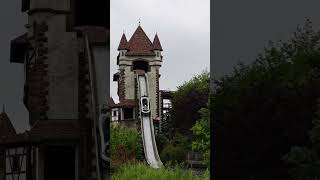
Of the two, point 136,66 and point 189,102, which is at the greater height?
point 136,66

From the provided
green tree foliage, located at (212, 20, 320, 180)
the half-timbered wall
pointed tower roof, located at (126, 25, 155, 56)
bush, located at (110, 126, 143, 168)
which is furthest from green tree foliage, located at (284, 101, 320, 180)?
the half-timbered wall

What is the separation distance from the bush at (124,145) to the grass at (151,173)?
3.1 inches

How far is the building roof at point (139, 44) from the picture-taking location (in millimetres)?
4312

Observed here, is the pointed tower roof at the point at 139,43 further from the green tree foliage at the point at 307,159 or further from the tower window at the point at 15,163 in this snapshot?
the green tree foliage at the point at 307,159

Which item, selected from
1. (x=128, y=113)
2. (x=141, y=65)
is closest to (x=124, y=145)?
(x=128, y=113)

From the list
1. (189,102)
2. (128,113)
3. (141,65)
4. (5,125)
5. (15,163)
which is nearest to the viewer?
(15,163)

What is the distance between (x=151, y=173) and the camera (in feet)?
16.3

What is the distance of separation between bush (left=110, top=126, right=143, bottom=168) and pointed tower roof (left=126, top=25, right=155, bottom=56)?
0.65 m

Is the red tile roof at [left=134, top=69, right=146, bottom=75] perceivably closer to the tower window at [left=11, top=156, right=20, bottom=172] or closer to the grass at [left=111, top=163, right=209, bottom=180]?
the grass at [left=111, top=163, right=209, bottom=180]

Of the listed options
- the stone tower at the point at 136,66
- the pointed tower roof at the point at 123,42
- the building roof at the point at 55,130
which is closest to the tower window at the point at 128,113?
the stone tower at the point at 136,66

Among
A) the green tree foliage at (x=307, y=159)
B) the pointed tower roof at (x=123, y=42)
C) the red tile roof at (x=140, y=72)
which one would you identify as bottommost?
the green tree foliage at (x=307, y=159)

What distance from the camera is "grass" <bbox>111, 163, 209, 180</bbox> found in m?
4.56

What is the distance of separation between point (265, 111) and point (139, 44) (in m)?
1.14

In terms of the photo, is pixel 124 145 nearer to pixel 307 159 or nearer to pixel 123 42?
pixel 123 42
